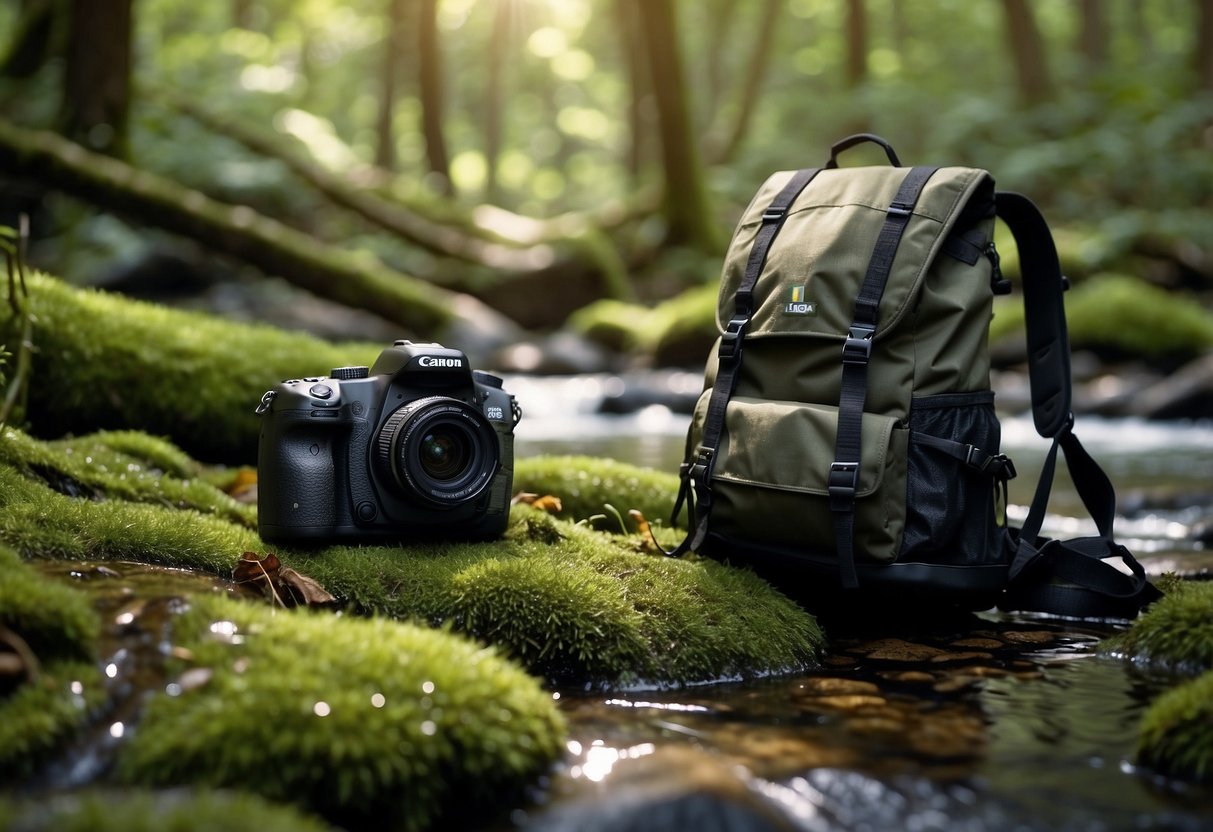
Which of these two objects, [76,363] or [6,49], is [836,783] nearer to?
[76,363]

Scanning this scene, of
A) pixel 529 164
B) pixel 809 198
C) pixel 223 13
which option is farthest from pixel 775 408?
pixel 529 164

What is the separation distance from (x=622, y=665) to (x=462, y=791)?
89 centimetres

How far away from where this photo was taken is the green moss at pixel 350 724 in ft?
6.66

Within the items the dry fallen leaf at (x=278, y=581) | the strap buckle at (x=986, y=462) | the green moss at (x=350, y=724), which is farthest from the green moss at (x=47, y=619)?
the strap buckle at (x=986, y=462)

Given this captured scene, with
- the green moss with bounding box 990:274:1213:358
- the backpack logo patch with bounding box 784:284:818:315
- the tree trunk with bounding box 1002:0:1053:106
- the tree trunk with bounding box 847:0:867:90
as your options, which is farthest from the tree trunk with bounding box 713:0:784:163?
the backpack logo patch with bounding box 784:284:818:315

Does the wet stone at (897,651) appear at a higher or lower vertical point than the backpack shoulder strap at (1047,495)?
lower

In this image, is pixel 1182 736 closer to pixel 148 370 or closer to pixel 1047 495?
pixel 1047 495

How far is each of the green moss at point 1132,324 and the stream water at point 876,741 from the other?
906cm

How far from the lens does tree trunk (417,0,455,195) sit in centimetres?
2252

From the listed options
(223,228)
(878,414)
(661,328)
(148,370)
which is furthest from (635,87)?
(878,414)

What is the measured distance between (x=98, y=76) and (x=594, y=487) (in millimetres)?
11029

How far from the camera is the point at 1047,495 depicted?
3.63 meters

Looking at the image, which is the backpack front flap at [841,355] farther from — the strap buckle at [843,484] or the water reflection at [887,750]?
the water reflection at [887,750]

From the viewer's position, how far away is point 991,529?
3.47 meters
